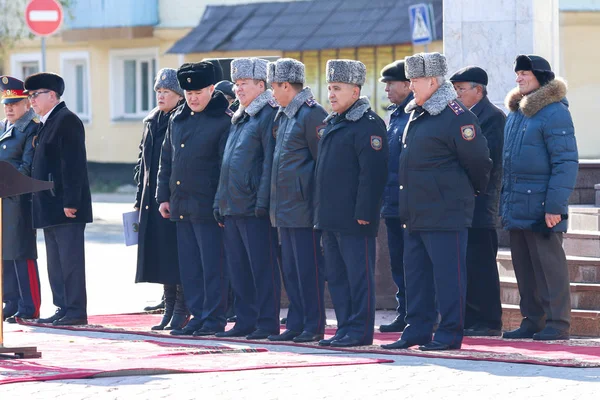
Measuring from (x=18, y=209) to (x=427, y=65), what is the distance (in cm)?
413

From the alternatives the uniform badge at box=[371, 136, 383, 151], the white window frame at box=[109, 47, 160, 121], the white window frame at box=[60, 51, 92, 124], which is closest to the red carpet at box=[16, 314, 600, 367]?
the uniform badge at box=[371, 136, 383, 151]

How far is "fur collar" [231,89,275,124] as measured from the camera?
11.2m

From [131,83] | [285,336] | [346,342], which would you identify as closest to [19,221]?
[285,336]

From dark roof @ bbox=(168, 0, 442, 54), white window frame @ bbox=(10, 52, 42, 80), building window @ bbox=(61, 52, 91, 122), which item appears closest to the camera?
dark roof @ bbox=(168, 0, 442, 54)

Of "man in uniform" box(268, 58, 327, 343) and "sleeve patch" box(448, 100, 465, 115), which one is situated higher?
"sleeve patch" box(448, 100, 465, 115)

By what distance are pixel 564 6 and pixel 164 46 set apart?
29.7 ft

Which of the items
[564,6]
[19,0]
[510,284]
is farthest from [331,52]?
[510,284]

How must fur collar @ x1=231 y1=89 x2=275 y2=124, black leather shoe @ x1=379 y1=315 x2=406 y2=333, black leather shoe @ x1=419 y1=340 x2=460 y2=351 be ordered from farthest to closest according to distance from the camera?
black leather shoe @ x1=379 y1=315 x2=406 y2=333 < fur collar @ x1=231 y1=89 x2=275 y2=124 < black leather shoe @ x1=419 y1=340 x2=460 y2=351

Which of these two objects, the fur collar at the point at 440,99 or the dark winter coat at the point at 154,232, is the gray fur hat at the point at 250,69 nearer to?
the dark winter coat at the point at 154,232

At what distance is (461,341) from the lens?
33.4 feet

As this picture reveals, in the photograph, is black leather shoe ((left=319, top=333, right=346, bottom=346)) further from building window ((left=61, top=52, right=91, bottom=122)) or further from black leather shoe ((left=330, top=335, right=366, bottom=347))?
building window ((left=61, top=52, right=91, bottom=122))

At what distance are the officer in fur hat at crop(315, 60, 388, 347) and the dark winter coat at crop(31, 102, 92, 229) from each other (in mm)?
2449

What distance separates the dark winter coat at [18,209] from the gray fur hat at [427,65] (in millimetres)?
3704

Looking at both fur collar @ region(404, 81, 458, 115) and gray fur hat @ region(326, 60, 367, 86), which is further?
gray fur hat @ region(326, 60, 367, 86)
